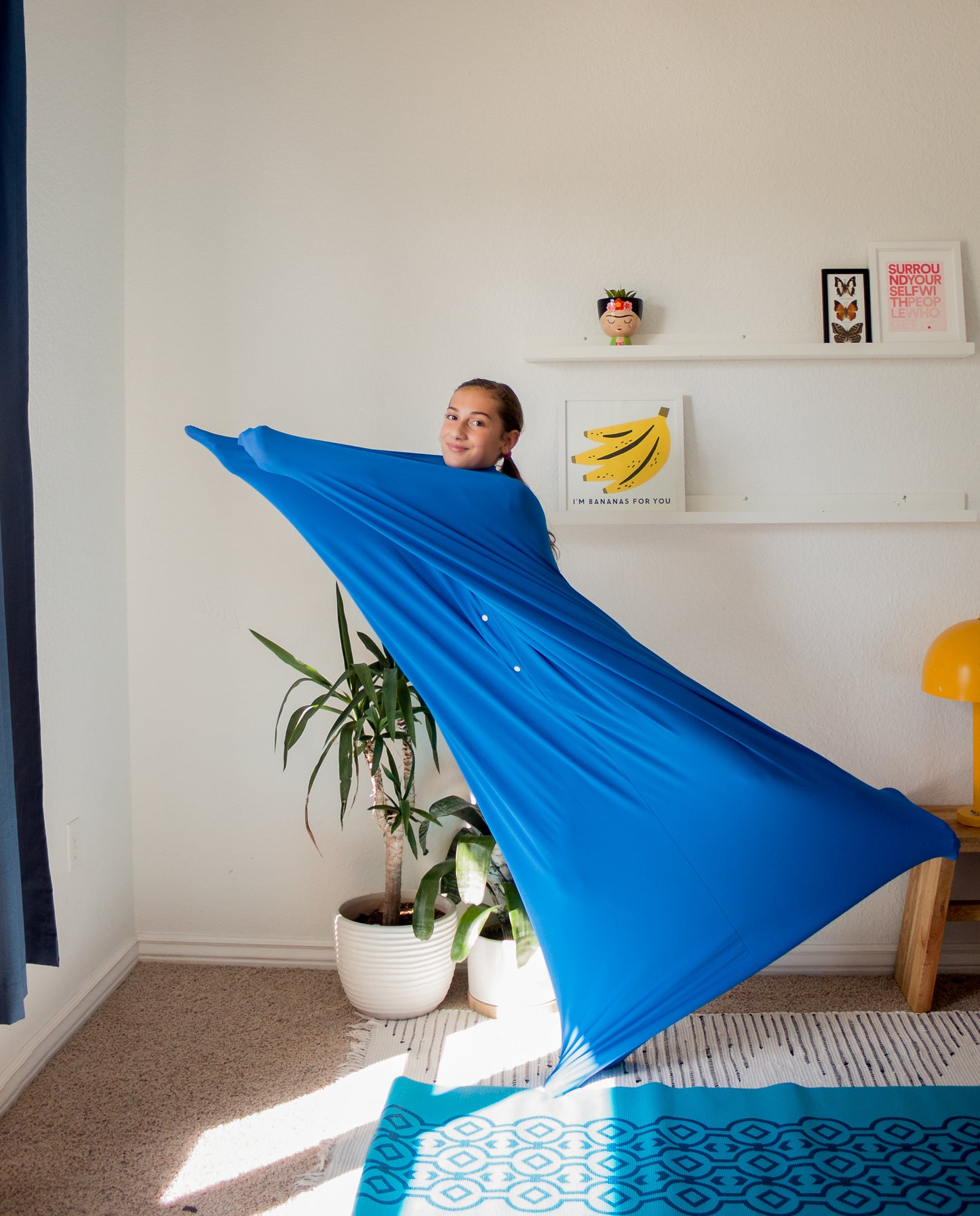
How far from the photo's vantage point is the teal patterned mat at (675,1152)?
1.66 metres

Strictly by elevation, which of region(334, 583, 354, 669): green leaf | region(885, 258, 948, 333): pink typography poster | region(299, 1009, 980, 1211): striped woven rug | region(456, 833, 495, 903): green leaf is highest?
region(885, 258, 948, 333): pink typography poster

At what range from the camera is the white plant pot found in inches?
91.8

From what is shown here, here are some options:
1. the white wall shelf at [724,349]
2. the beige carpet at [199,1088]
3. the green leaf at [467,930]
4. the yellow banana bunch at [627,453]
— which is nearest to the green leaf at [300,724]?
the green leaf at [467,930]

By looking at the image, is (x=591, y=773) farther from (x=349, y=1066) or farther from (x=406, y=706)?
(x=349, y=1066)

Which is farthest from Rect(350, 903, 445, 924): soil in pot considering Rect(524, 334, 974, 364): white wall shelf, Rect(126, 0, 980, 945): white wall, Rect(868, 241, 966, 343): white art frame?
Rect(868, 241, 966, 343): white art frame

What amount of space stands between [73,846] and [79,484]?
91 centimetres

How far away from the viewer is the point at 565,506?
2.56 metres

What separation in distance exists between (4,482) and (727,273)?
188cm

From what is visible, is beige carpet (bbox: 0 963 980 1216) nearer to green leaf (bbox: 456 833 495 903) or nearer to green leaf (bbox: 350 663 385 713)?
green leaf (bbox: 456 833 495 903)

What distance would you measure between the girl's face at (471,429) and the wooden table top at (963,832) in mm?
1402

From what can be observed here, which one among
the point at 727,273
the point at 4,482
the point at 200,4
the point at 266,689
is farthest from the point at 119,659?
the point at 727,273

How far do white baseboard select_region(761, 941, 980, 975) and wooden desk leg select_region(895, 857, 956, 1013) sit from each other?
15cm

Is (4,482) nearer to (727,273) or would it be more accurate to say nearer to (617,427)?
(617,427)

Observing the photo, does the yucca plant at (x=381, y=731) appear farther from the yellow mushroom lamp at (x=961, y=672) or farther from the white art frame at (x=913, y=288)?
the white art frame at (x=913, y=288)
